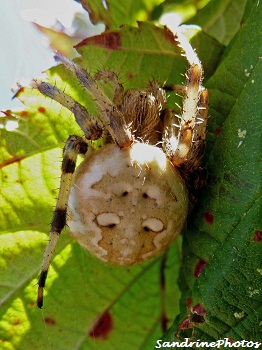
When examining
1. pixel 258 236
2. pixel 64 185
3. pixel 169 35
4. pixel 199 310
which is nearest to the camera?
pixel 258 236

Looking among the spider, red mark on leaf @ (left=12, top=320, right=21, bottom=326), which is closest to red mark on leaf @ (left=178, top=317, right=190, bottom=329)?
the spider

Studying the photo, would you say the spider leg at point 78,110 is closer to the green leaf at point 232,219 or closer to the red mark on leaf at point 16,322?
the green leaf at point 232,219

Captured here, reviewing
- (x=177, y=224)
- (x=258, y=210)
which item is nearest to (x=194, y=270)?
(x=177, y=224)

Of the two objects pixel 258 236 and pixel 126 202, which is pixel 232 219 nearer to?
pixel 258 236

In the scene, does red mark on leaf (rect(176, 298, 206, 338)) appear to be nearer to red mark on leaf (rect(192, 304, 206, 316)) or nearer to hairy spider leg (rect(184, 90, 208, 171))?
red mark on leaf (rect(192, 304, 206, 316))

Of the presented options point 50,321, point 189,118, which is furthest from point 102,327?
point 189,118

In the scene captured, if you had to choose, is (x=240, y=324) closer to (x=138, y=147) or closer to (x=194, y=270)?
(x=194, y=270)
